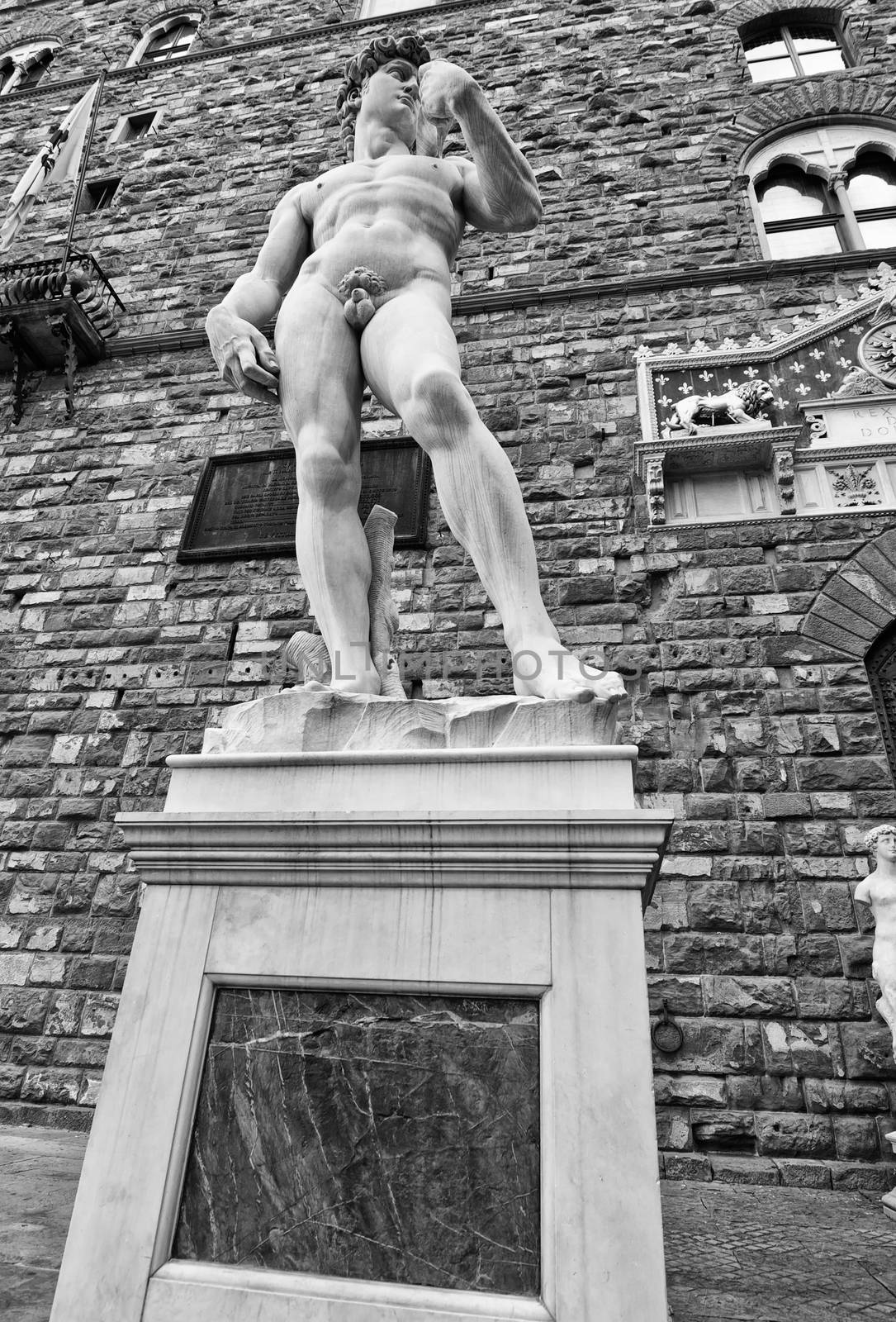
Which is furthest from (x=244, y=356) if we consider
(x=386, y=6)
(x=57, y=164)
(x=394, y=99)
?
(x=386, y=6)

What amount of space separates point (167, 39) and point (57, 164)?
4.20m

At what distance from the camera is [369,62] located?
2.73m

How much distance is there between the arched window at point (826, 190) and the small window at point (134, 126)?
6159 mm

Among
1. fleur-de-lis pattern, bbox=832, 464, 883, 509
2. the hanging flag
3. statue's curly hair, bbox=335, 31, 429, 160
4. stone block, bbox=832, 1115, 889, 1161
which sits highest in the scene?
the hanging flag

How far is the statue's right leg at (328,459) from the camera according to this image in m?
2.15

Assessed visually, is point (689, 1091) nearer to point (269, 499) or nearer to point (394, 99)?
point (394, 99)

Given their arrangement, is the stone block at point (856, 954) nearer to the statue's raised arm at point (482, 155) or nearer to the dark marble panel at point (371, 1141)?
the dark marble panel at point (371, 1141)

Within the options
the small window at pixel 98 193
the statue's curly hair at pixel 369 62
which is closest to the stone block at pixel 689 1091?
the statue's curly hair at pixel 369 62

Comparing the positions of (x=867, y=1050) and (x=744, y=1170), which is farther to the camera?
(x=867, y=1050)

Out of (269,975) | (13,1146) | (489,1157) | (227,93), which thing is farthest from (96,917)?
(227,93)

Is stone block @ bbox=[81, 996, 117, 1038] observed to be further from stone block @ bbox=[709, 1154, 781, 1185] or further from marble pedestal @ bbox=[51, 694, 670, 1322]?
marble pedestal @ bbox=[51, 694, 670, 1322]

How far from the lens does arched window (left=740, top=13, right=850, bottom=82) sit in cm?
696

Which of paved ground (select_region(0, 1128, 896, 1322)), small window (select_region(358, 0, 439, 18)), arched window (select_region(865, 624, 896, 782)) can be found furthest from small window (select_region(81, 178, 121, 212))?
paved ground (select_region(0, 1128, 896, 1322))

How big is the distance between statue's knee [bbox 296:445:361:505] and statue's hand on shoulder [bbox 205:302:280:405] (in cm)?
25
